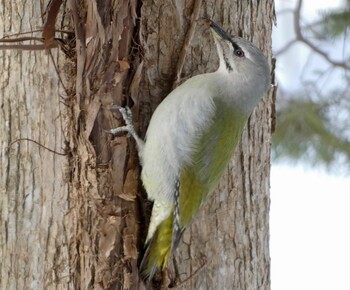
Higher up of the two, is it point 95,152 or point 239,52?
point 239,52

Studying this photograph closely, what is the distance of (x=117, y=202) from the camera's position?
8.13 feet

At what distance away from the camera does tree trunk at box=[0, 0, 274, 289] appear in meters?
2.46

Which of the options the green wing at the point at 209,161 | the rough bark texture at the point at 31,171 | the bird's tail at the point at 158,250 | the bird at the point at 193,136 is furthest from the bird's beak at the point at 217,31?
the bird's tail at the point at 158,250

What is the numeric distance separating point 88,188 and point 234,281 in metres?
0.65

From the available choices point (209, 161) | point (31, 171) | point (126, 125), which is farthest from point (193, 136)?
point (31, 171)

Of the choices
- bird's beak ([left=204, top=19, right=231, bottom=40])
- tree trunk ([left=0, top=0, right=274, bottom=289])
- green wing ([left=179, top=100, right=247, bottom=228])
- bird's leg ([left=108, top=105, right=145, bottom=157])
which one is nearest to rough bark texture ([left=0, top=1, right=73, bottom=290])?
tree trunk ([left=0, top=0, right=274, bottom=289])

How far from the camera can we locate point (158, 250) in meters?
2.48

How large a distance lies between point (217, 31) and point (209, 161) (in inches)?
17.5

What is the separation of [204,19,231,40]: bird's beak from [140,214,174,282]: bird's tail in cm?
63

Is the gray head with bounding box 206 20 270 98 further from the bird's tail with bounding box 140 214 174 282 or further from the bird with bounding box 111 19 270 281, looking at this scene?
the bird's tail with bounding box 140 214 174 282

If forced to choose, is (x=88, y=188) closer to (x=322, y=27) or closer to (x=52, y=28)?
(x=52, y=28)

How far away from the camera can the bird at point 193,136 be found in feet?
8.14

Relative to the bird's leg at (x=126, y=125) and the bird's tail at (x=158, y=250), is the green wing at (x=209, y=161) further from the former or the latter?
the bird's leg at (x=126, y=125)

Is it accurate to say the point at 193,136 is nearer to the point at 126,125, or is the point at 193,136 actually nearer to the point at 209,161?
the point at 209,161
